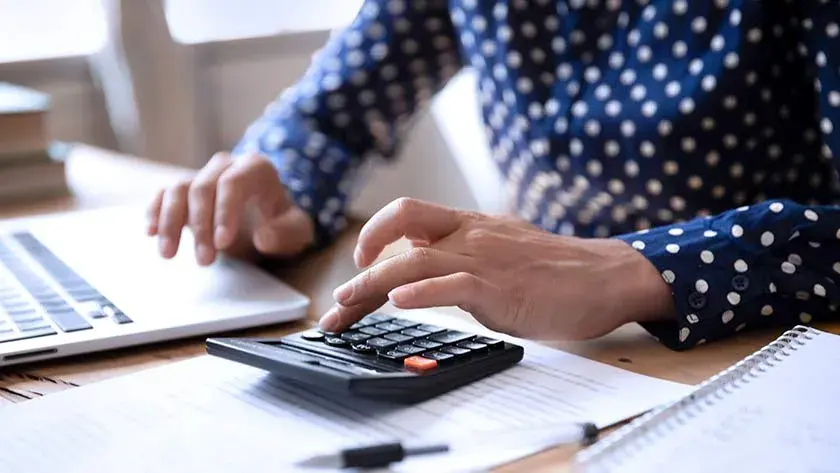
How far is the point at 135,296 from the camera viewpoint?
2.54ft

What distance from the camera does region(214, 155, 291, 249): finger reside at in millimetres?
869

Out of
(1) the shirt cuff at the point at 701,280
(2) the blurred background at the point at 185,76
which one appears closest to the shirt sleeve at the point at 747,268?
(1) the shirt cuff at the point at 701,280

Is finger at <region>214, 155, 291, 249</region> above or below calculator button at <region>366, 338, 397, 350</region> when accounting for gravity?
above

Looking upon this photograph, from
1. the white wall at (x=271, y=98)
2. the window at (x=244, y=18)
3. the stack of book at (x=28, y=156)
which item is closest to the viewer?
the stack of book at (x=28, y=156)

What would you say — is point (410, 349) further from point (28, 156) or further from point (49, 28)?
point (49, 28)

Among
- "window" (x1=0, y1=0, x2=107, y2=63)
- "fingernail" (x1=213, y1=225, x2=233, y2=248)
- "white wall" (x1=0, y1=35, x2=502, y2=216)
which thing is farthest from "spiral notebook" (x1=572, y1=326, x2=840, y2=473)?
"window" (x1=0, y1=0, x2=107, y2=63)

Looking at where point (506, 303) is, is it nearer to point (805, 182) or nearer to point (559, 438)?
point (559, 438)

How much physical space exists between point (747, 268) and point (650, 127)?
0.76 ft

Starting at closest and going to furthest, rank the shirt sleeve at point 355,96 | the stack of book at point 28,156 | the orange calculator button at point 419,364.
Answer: the orange calculator button at point 419,364
the shirt sleeve at point 355,96
the stack of book at point 28,156

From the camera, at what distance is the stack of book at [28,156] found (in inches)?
49.8

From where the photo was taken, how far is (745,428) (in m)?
0.48

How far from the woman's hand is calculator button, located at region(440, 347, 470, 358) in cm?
3

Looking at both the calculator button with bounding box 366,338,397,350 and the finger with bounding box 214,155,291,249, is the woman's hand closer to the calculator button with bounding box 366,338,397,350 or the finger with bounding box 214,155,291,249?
the calculator button with bounding box 366,338,397,350

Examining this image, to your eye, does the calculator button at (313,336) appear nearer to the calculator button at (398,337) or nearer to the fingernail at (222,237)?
the calculator button at (398,337)
